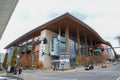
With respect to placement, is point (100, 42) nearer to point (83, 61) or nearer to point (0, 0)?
point (83, 61)

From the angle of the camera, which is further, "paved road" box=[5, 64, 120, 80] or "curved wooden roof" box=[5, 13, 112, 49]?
"curved wooden roof" box=[5, 13, 112, 49]

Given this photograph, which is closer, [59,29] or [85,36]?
[59,29]

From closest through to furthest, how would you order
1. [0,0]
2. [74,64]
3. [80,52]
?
[0,0] → [74,64] → [80,52]

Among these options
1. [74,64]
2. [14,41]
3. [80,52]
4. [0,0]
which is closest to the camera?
[0,0]

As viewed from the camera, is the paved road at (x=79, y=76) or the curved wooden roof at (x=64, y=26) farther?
the curved wooden roof at (x=64, y=26)

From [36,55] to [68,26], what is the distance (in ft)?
80.8

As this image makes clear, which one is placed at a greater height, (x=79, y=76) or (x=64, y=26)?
(x=64, y=26)

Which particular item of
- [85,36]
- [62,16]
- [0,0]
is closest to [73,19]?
[62,16]

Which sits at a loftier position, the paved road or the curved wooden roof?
the curved wooden roof

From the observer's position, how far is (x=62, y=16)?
89.9 m

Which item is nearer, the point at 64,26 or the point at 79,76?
the point at 79,76

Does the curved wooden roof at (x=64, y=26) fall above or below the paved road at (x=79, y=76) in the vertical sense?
above

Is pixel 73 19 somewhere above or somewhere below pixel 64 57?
above

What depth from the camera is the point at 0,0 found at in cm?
1316
